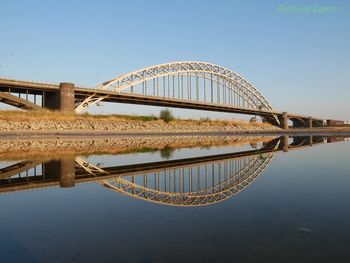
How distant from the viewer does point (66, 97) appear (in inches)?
1826

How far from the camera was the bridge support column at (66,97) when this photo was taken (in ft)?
151

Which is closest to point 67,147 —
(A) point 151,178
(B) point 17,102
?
(A) point 151,178

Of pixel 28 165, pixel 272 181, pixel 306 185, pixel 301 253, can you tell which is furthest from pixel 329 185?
pixel 28 165

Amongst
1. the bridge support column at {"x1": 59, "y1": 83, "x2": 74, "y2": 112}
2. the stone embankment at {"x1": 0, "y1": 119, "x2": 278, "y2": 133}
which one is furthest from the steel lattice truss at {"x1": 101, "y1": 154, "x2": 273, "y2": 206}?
the bridge support column at {"x1": 59, "y1": 83, "x2": 74, "y2": 112}

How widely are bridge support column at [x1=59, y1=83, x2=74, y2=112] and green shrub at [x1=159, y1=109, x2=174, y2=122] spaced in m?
19.0

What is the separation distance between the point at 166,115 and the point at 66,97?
68.2 ft

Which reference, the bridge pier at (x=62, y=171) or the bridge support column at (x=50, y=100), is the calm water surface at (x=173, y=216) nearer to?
the bridge pier at (x=62, y=171)

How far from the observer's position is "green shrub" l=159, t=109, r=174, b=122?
60.3m

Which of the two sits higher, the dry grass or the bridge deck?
the bridge deck

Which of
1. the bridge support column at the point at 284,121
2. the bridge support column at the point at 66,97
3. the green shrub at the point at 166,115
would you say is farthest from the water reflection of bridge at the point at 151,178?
the bridge support column at the point at 284,121

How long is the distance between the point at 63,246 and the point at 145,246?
3.76 feet

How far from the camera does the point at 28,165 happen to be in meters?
12.2

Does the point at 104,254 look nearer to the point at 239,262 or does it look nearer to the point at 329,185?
the point at 239,262

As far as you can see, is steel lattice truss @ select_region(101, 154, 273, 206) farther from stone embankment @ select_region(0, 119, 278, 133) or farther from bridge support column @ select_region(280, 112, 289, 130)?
bridge support column @ select_region(280, 112, 289, 130)
